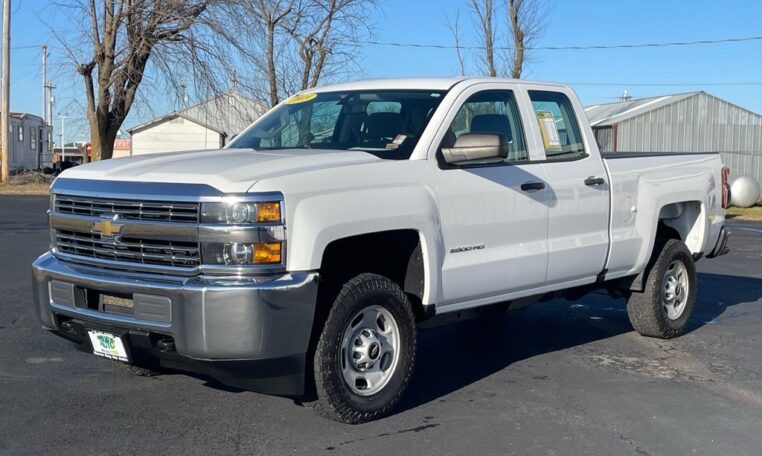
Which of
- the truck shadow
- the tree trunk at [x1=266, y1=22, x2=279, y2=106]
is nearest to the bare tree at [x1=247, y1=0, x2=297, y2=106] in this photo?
the tree trunk at [x1=266, y1=22, x2=279, y2=106]

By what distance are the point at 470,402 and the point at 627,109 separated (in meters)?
38.0

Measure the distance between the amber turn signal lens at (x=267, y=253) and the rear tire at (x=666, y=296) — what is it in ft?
13.5

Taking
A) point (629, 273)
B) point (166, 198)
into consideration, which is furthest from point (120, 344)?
point (629, 273)

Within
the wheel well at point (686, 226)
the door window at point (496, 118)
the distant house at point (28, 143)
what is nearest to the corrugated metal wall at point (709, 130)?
the distant house at point (28, 143)

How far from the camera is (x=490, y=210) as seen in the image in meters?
5.85

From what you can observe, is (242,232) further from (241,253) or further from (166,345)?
(166,345)

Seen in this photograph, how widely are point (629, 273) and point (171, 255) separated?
4.16 meters

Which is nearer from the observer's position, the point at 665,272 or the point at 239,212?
the point at 239,212

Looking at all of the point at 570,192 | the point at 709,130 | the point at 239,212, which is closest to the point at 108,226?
the point at 239,212

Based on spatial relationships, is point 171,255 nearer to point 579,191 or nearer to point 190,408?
point 190,408

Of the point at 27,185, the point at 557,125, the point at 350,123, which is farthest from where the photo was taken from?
the point at 27,185

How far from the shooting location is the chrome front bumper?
178 inches

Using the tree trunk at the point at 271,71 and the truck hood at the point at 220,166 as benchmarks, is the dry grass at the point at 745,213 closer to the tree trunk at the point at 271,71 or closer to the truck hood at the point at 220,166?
the tree trunk at the point at 271,71

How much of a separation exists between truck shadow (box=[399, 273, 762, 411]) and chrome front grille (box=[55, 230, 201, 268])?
1.79 metres
